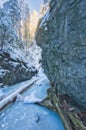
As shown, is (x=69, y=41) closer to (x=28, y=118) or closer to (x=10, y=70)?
(x=28, y=118)

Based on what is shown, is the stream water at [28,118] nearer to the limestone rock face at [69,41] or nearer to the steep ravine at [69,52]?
the steep ravine at [69,52]

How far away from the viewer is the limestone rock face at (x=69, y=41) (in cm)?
995

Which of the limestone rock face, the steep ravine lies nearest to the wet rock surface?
Answer: the steep ravine

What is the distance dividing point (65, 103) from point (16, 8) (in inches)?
1421

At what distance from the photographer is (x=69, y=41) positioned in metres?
11.0

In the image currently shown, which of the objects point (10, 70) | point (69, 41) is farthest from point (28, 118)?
point (10, 70)

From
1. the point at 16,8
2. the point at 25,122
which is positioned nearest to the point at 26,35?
the point at 16,8

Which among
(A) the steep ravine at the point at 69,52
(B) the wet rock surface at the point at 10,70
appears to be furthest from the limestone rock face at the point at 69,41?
(B) the wet rock surface at the point at 10,70

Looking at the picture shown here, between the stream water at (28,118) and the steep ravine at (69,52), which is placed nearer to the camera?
the steep ravine at (69,52)

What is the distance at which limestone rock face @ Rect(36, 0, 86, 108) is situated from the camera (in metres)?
9.95

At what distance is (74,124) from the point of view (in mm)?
10289

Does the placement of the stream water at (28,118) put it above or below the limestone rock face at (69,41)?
below

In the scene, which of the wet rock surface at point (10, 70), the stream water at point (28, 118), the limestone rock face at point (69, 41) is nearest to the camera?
the limestone rock face at point (69, 41)

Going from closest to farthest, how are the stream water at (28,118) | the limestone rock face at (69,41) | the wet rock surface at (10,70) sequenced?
1. the limestone rock face at (69,41)
2. the stream water at (28,118)
3. the wet rock surface at (10,70)
